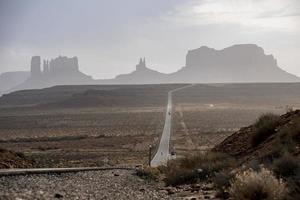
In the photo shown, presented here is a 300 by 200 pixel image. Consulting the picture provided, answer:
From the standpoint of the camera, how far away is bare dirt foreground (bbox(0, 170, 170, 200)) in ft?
45.5

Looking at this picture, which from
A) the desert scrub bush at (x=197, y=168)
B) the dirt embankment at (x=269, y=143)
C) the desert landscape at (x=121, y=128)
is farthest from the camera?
the desert landscape at (x=121, y=128)

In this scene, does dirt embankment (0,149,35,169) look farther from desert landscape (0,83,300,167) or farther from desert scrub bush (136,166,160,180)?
desert scrub bush (136,166,160,180)

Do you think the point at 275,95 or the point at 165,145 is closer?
the point at 165,145

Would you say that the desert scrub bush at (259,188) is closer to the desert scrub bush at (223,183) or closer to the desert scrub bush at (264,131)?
the desert scrub bush at (223,183)

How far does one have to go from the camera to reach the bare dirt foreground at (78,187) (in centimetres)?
1388

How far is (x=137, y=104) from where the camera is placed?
14400 cm

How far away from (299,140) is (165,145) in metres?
26.4

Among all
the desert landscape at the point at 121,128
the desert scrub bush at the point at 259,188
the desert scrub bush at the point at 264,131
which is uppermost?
the desert scrub bush at the point at 264,131

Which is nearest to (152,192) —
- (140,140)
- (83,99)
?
(140,140)

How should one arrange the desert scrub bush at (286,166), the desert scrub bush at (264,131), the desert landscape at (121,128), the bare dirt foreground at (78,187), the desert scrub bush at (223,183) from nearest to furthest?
the bare dirt foreground at (78,187) → the desert scrub bush at (223,183) → the desert scrub bush at (286,166) → the desert scrub bush at (264,131) → the desert landscape at (121,128)

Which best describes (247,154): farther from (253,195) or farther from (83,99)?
(83,99)

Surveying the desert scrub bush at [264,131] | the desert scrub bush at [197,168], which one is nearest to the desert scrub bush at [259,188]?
the desert scrub bush at [197,168]

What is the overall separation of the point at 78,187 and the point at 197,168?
20.2ft

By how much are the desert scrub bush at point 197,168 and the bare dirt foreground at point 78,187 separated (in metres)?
1.03
